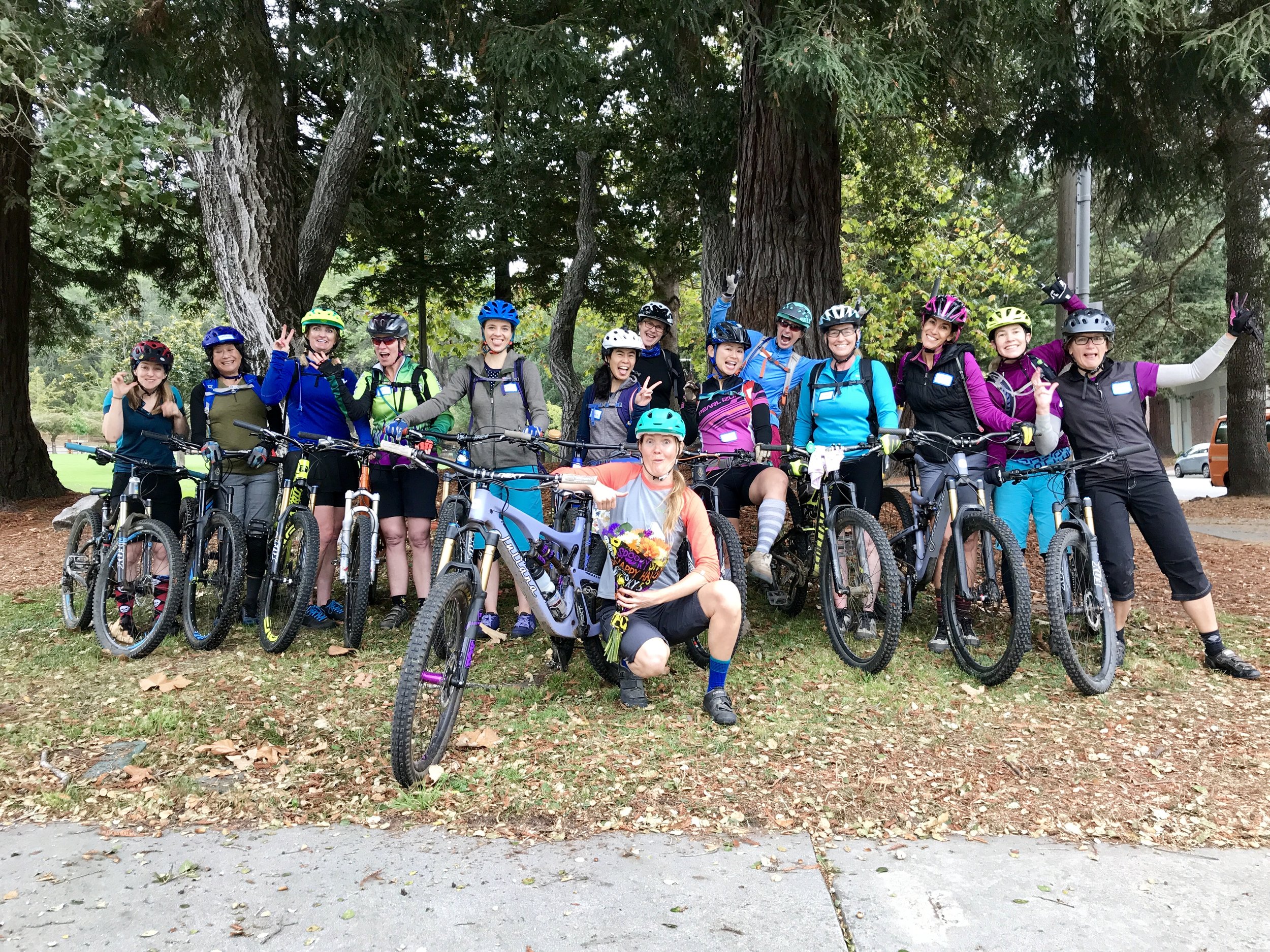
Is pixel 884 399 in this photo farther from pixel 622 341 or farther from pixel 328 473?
pixel 328 473

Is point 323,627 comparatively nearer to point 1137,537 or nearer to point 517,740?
point 517,740

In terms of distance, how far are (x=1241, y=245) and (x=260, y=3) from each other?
Answer: 496 inches

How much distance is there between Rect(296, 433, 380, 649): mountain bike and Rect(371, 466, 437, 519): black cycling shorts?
120 mm

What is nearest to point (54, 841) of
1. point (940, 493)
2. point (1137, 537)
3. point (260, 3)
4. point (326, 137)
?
point (940, 493)

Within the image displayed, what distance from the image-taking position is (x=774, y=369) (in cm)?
627

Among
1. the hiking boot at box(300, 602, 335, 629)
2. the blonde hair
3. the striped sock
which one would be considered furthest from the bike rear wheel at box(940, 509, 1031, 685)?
the blonde hair

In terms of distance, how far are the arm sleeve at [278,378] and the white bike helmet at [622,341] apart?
204 centimetres

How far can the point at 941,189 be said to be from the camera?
21422mm

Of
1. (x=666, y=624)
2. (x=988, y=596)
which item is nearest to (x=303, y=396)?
(x=666, y=624)

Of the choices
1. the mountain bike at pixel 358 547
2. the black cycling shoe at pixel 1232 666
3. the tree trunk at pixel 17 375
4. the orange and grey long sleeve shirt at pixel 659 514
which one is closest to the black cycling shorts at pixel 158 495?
the mountain bike at pixel 358 547

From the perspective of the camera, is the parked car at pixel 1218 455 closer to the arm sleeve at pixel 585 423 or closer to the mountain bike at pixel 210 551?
the arm sleeve at pixel 585 423

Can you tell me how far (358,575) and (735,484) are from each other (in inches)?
93.4

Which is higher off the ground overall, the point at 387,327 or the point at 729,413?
the point at 387,327

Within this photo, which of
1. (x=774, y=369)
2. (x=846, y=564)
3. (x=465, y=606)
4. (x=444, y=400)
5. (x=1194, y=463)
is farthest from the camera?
(x=1194, y=463)
